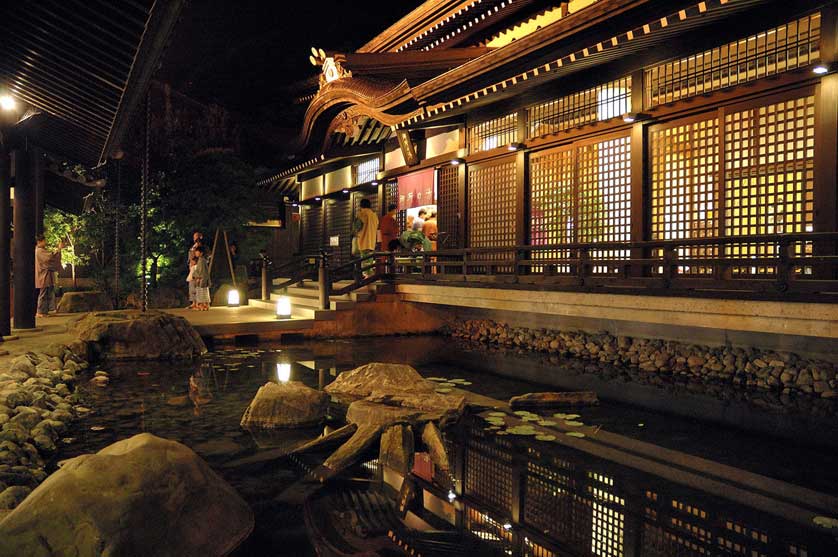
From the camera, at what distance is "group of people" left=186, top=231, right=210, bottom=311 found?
16.4 m

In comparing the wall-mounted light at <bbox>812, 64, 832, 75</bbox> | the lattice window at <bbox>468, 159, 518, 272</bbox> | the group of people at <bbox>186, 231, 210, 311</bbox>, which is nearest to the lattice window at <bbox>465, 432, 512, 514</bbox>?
the wall-mounted light at <bbox>812, 64, 832, 75</bbox>

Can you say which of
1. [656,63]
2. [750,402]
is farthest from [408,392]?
[656,63]

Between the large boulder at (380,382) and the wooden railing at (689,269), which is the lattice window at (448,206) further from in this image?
the large boulder at (380,382)

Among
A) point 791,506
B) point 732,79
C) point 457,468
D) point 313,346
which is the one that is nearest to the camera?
point 791,506

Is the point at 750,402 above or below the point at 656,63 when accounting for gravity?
below

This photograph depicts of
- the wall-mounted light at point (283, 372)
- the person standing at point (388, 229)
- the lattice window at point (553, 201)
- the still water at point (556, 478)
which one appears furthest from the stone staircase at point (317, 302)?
the still water at point (556, 478)

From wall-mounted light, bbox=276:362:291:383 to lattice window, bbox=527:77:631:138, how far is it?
23.9ft

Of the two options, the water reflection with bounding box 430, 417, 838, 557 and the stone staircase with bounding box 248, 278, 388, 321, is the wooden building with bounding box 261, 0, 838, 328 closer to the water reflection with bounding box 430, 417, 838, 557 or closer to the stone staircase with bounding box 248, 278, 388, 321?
the stone staircase with bounding box 248, 278, 388, 321

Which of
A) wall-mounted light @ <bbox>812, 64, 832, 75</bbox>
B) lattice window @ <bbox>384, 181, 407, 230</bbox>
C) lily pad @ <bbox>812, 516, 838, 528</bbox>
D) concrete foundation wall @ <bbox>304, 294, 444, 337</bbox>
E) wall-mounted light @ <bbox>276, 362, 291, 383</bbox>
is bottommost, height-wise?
lily pad @ <bbox>812, 516, 838, 528</bbox>

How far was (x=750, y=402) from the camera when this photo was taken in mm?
Result: 8094

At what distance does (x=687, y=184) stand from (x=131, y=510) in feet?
32.4

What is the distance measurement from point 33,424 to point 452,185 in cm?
1177

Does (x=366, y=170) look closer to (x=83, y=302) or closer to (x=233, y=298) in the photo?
(x=233, y=298)

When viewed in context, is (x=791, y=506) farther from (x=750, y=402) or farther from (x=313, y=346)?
(x=313, y=346)
